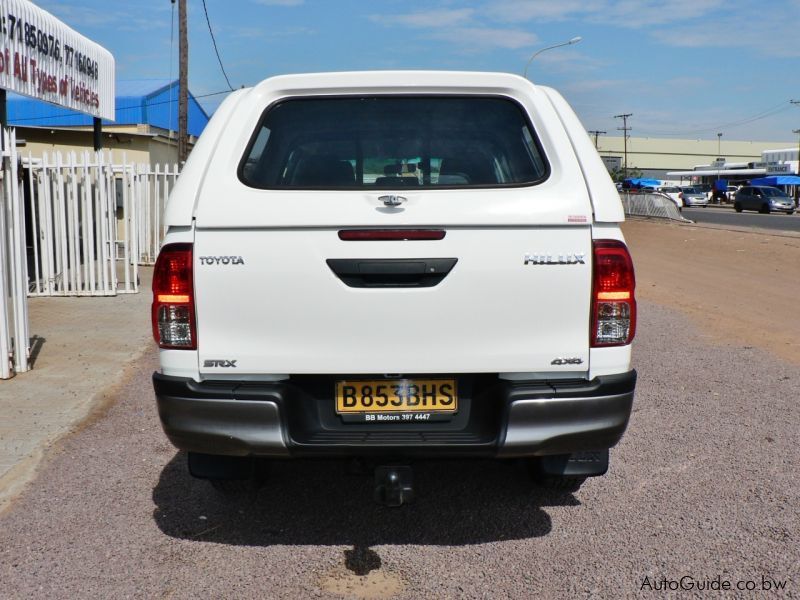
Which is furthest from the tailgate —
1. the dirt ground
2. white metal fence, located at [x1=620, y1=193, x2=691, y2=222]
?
white metal fence, located at [x1=620, y1=193, x2=691, y2=222]

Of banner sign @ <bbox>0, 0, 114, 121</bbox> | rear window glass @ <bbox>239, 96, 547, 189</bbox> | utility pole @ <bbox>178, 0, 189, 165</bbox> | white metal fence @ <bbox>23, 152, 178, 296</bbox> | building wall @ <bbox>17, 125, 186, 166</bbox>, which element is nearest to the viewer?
rear window glass @ <bbox>239, 96, 547, 189</bbox>

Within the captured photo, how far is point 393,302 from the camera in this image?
325cm

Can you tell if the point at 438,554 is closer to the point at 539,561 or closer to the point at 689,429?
the point at 539,561

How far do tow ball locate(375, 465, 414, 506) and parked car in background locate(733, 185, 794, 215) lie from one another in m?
48.7

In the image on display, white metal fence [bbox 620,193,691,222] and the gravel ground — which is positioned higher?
white metal fence [bbox 620,193,691,222]

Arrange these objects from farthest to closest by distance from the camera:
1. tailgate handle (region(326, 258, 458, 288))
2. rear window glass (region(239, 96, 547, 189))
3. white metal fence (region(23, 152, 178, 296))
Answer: white metal fence (region(23, 152, 178, 296)), rear window glass (region(239, 96, 547, 189)), tailgate handle (region(326, 258, 458, 288))

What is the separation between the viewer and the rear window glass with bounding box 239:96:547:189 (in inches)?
146

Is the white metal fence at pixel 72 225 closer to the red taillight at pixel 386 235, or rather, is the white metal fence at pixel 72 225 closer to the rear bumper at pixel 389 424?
the rear bumper at pixel 389 424

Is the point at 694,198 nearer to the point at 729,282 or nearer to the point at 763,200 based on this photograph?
the point at 763,200

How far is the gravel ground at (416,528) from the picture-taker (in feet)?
11.2

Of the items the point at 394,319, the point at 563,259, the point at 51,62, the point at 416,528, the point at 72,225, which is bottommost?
the point at 416,528

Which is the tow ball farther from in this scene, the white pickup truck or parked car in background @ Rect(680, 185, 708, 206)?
parked car in background @ Rect(680, 185, 708, 206)

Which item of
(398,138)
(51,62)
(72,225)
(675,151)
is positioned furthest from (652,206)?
(675,151)

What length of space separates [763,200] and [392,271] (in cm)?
4908
